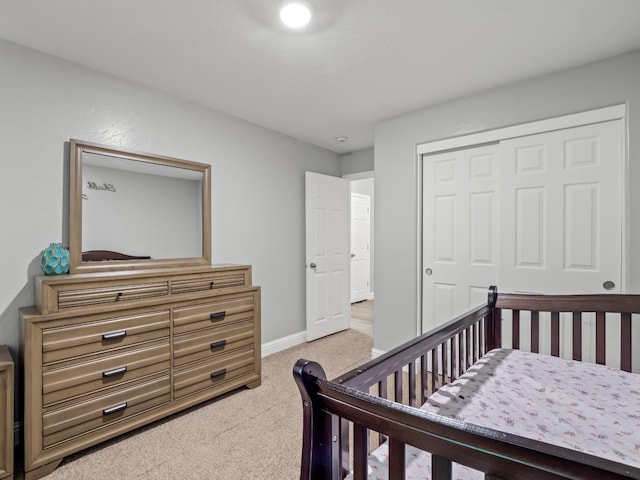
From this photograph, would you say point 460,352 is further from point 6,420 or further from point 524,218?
point 6,420

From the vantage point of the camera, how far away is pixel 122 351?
6.63 feet

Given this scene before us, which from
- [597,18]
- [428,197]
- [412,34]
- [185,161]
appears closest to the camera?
[597,18]

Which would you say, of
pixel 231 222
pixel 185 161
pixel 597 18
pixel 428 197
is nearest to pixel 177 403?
pixel 231 222

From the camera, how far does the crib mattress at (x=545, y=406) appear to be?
1.00 m

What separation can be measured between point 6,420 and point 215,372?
1134mm

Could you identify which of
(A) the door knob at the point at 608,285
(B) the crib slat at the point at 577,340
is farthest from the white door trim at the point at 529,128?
(B) the crib slat at the point at 577,340

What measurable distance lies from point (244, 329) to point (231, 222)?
1036 mm

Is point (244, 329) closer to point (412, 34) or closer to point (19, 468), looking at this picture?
point (19, 468)

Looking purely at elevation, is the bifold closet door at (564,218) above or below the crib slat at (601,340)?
above

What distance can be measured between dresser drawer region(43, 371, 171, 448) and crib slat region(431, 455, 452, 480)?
78.9 inches

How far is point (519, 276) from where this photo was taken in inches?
100

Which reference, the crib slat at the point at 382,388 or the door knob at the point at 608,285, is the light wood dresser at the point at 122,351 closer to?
→ the crib slat at the point at 382,388

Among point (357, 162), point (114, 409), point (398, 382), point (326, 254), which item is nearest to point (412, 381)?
point (398, 382)

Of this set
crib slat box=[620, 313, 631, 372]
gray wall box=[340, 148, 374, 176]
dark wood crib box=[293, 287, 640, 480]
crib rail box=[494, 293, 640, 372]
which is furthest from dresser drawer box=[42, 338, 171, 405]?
gray wall box=[340, 148, 374, 176]
